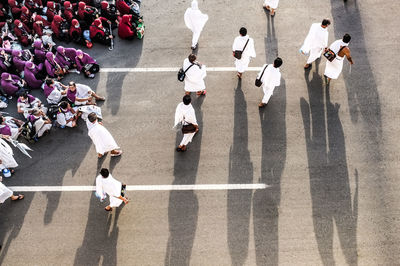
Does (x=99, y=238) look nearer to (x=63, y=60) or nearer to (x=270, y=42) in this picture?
(x=63, y=60)

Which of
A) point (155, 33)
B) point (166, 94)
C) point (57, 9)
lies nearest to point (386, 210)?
point (166, 94)

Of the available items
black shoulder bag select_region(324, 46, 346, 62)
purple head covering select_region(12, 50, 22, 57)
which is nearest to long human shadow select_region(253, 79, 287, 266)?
black shoulder bag select_region(324, 46, 346, 62)

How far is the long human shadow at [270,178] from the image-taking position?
639cm

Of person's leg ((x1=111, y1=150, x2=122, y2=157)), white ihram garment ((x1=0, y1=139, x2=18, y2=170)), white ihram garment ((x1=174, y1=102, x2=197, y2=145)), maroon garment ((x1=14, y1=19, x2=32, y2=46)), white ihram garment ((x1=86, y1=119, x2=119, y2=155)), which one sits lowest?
white ihram garment ((x1=0, y1=139, x2=18, y2=170))

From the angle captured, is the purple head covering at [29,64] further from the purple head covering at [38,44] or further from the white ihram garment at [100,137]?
the white ihram garment at [100,137]

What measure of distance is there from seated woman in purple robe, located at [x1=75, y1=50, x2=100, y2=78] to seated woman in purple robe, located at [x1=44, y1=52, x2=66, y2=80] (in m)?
0.48

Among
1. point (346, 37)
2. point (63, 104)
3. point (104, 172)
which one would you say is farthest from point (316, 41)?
point (63, 104)

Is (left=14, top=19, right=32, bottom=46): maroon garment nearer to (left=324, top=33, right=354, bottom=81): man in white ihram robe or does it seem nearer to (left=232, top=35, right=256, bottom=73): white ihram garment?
(left=232, top=35, right=256, bottom=73): white ihram garment

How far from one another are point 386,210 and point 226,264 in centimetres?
363

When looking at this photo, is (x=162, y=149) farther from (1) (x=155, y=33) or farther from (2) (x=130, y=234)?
(1) (x=155, y=33)

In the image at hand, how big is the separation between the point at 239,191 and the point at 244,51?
3541 millimetres

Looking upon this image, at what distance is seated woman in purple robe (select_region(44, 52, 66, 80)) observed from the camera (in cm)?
835

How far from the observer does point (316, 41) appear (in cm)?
815

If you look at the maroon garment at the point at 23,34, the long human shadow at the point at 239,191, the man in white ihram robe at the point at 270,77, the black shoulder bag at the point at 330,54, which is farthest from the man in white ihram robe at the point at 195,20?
the maroon garment at the point at 23,34
